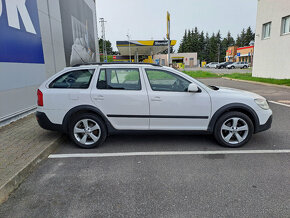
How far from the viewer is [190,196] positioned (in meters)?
2.62

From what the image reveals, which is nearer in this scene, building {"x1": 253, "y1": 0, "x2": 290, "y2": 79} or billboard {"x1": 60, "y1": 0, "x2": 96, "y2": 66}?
billboard {"x1": 60, "y1": 0, "x2": 96, "y2": 66}

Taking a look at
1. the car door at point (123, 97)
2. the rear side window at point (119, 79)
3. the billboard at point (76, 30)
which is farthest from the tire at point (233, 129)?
the billboard at point (76, 30)

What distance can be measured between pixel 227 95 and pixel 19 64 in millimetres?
5551

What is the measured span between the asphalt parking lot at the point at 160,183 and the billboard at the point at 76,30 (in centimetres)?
697

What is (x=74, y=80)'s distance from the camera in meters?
4.16

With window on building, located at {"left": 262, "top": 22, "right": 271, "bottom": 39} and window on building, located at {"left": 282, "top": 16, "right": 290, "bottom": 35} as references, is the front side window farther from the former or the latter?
window on building, located at {"left": 262, "top": 22, "right": 271, "bottom": 39}

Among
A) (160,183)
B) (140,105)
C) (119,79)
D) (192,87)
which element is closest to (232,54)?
(192,87)

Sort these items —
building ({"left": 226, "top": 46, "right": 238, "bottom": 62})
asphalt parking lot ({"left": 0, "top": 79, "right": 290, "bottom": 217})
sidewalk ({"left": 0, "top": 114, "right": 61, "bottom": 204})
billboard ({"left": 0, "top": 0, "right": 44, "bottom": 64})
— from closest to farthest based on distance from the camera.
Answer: asphalt parking lot ({"left": 0, "top": 79, "right": 290, "bottom": 217}) → sidewalk ({"left": 0, "top": 114, "right": 61, "bottom": 204}) → billboard ({"left": 0, "top": 0, "right": 44, "bottom": 64}) → building ({"left": 226, "top": 46, "right": 238, "bottom": 62})

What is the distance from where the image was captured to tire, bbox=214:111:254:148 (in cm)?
401

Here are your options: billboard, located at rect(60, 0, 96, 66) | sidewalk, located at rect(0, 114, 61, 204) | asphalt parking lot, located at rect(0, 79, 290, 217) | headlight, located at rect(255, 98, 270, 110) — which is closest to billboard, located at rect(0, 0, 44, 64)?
sidewalk, located at rect(0, 114, 61, 204)

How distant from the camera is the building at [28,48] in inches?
213

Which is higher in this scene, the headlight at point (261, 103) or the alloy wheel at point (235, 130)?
the headlight at point (261, 103)

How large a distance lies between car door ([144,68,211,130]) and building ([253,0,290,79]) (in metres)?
14.6

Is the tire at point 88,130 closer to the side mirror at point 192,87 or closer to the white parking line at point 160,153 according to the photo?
the white parking line at point 160,153
